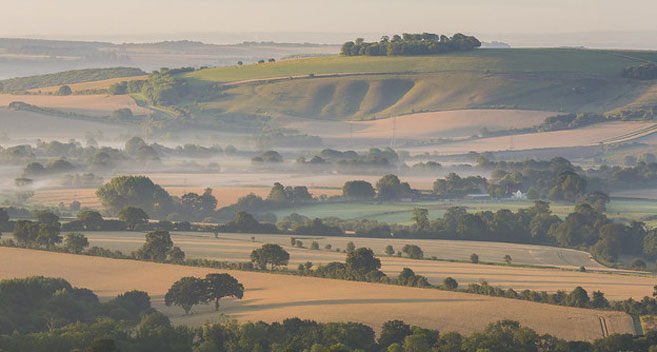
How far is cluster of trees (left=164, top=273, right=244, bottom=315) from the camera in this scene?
2648 inches

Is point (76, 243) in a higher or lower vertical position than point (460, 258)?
higher

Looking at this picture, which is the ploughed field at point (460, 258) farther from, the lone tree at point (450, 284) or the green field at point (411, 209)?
the green field at point (411, 209)

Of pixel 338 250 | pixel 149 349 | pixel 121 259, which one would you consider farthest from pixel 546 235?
pixel 149 349

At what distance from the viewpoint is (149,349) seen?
54906 mm

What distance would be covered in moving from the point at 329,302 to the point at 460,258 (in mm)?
26642

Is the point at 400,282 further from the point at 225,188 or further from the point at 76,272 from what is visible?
the point at 225,188

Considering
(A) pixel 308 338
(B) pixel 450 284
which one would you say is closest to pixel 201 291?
(A) pixel 308 338

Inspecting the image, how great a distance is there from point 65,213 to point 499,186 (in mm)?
55660

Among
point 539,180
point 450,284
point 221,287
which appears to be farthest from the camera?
point 539,180

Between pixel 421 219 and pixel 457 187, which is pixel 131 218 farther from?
pixel 457 187

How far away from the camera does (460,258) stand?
299ft

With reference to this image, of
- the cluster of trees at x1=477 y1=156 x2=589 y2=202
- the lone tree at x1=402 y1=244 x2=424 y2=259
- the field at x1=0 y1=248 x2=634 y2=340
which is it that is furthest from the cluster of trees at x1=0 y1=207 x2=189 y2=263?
the cluster of trees at x1=477 y1=156 x2=589 y2=202

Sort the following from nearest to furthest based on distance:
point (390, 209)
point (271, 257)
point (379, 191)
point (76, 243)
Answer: point (271, 257) → point (76, 243) → point (390, 209) → point (379, 191)

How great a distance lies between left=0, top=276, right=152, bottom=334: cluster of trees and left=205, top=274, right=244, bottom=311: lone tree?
3.74 meters
